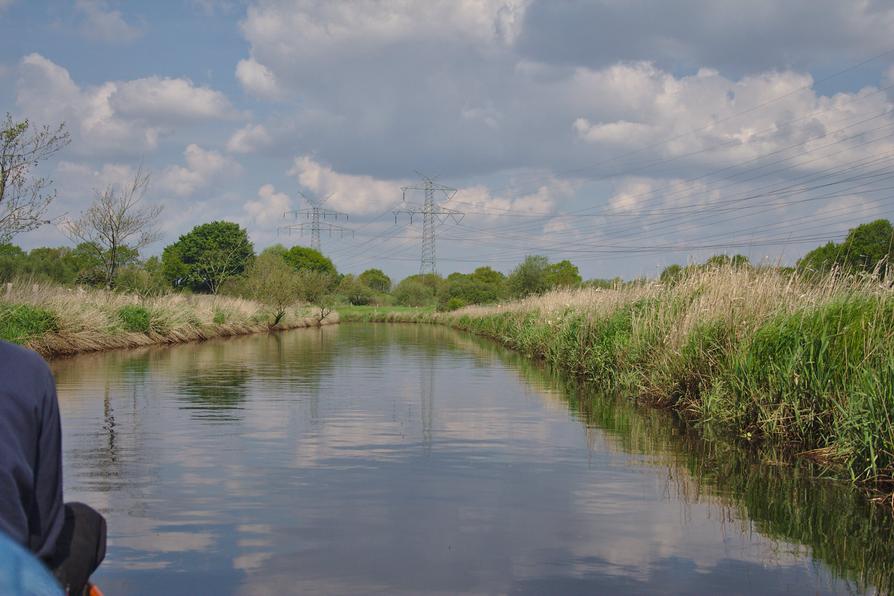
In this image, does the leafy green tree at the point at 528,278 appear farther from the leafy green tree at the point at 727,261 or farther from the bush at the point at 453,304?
the leafy green tree at the point at 727,261

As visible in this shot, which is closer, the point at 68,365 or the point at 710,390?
the point at 710,390

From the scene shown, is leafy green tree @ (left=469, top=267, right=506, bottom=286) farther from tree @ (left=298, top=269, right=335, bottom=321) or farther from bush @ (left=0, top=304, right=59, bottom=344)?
bush @ (left=0, top=304, right=59, bottom=344)

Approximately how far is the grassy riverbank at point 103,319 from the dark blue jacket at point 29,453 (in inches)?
785

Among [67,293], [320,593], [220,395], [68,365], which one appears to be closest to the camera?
[320,593]

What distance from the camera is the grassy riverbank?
74.2 feet

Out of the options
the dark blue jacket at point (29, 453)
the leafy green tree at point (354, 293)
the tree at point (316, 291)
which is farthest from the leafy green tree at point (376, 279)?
the dark blue jacket at point (29, 453)

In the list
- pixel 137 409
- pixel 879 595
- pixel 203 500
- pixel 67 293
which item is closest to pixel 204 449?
pixel 203 500

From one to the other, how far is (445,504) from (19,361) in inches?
221

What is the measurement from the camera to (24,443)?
6.64 feet

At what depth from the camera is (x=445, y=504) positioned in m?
7.33

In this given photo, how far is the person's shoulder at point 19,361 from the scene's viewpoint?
201cm

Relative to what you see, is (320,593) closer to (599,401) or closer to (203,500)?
(203,500)

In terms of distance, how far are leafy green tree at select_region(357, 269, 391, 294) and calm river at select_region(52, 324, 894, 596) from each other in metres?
132

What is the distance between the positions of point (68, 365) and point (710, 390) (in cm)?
1622
